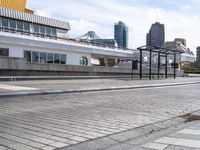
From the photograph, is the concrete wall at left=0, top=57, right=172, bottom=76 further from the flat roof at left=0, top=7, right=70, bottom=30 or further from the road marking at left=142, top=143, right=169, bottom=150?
the road marking at left=142, top=143, right=169, bottom=150

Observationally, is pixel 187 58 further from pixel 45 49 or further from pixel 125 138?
pixel 125 138

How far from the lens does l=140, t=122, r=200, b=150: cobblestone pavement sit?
6707 mm

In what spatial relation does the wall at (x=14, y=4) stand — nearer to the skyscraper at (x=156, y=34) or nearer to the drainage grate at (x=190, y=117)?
the skyscraper at (x=156, y=34)

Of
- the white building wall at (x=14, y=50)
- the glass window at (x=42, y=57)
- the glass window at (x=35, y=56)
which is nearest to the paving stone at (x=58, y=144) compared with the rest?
the white building wall at (x=14, y=50)

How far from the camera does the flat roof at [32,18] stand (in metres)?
54.4

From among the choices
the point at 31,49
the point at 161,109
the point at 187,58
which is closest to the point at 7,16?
the point at 31,49

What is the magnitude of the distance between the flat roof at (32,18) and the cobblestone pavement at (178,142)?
48.9 meters

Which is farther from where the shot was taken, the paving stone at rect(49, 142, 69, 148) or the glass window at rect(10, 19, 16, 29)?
the glass window at rect(10, 19, 16, 29)

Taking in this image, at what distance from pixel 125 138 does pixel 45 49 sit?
46.0 m

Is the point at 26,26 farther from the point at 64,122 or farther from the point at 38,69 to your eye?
the point at 64,122

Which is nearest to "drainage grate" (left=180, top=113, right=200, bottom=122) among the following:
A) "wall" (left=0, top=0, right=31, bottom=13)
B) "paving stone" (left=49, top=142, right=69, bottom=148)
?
"paving stone" (left=49, top=142, right=69, bottom=148)

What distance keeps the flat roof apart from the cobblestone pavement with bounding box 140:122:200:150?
48.9m

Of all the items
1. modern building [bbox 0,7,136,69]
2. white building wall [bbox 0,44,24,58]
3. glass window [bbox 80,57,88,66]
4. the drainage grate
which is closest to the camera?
the drainage grate

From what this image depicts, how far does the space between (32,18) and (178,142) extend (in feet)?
176
